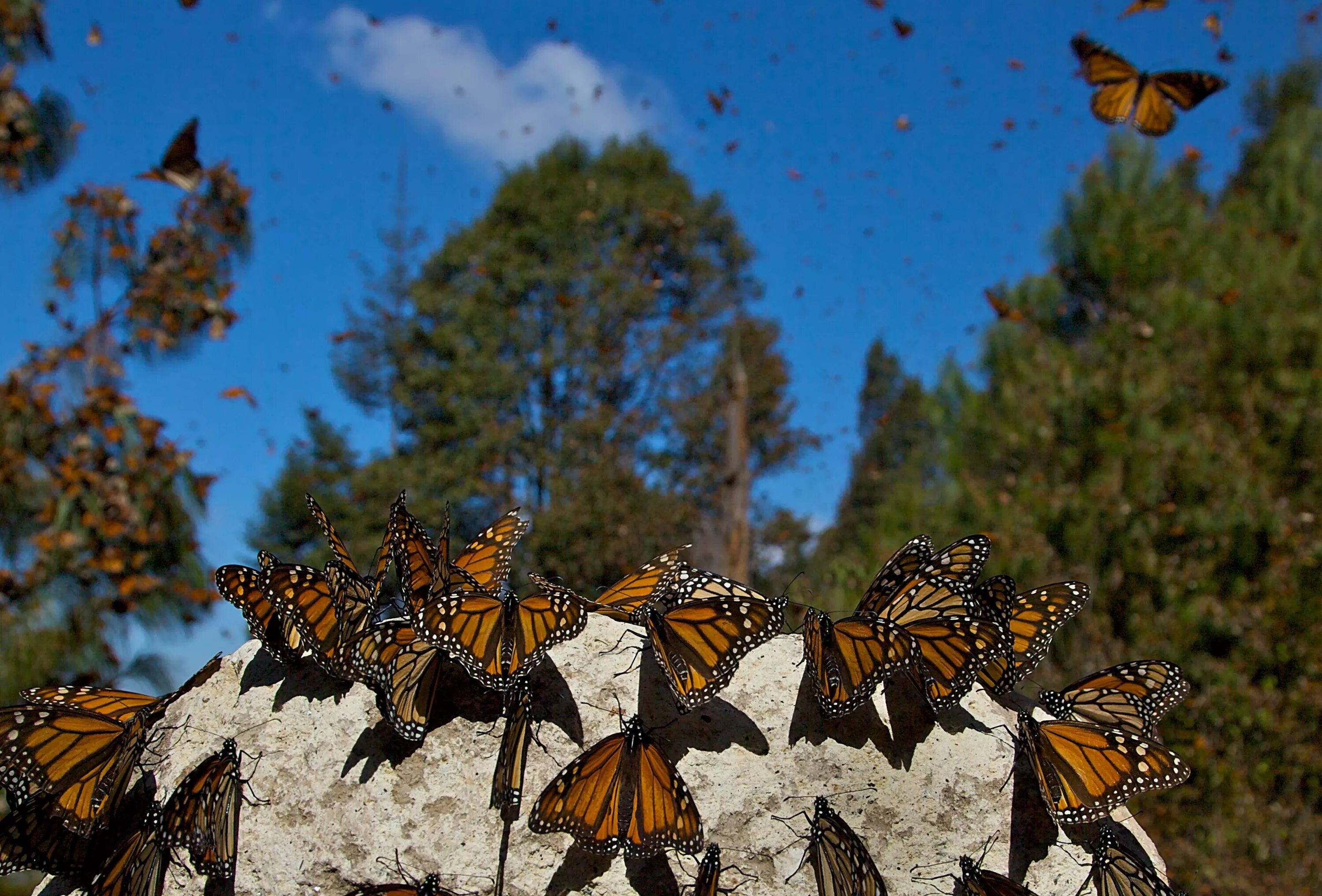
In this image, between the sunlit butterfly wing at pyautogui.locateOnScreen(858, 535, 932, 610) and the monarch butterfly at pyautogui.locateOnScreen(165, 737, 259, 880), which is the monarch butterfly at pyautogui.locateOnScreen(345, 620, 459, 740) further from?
the sunlit butterfly wing at pyautogui.locateOnScreen(858, 535, 932, 610)

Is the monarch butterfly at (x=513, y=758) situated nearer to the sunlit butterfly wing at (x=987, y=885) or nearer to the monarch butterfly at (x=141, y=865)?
the monarch butterfly at (x=141, y=865)

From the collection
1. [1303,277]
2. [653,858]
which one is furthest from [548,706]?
[1303,277]

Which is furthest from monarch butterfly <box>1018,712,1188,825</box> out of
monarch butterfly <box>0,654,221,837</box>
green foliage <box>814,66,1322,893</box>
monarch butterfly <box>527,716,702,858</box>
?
green foliage <box>814,66,1322,893</box>

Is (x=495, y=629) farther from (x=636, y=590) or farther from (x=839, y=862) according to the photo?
(x=839, y=862)

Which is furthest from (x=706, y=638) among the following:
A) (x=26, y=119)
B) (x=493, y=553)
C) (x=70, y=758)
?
(x=26, y=119)

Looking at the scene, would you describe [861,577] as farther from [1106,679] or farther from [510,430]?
[510,430]
